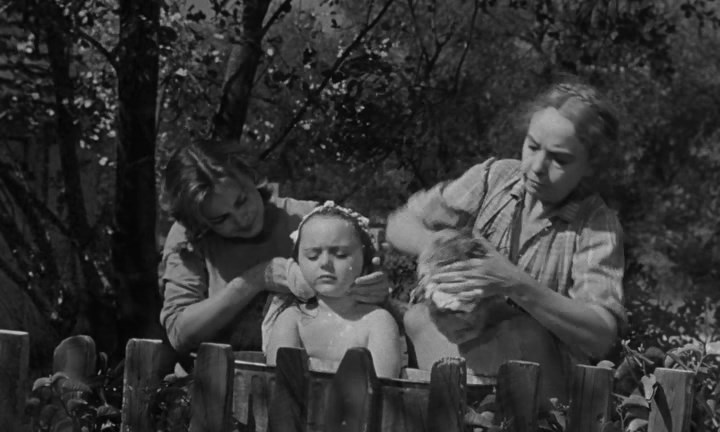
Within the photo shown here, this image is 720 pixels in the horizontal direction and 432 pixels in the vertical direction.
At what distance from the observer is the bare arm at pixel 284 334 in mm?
3686

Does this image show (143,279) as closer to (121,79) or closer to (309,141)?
(121,79)

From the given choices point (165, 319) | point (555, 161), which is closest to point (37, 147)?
point (165, 319)

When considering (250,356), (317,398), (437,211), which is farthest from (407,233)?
(317,398)

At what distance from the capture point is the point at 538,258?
12.6ft

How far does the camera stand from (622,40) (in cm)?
773

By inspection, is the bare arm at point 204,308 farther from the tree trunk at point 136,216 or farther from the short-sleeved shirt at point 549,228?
the tree trunk at point 136,216

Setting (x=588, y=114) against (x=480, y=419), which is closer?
(x=480, y=419)

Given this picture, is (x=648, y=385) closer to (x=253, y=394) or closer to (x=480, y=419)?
(x=480, y=419)

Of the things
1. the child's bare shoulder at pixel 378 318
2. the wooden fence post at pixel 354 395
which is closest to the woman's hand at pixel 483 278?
the child's bare shoulder at pixel 378 318

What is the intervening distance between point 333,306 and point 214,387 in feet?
2.31

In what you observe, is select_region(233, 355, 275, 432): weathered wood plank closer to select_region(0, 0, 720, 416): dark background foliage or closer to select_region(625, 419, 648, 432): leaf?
select_region(625, 419, 648, 432): leaf

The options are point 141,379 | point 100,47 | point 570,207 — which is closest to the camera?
point 141,379

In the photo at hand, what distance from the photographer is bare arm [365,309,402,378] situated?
141 inches

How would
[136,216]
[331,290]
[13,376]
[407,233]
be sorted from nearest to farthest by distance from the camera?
1. [13,376]
2. [331,290]
3. [407,233]
4. [136,216]
